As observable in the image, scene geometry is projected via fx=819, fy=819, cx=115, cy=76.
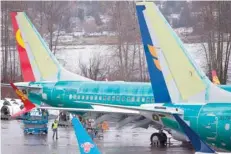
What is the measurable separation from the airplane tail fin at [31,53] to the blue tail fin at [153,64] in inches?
611

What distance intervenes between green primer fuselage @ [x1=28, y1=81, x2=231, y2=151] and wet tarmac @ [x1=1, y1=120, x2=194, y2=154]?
179cm

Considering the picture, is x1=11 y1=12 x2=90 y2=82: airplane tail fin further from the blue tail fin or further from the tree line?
the tree line

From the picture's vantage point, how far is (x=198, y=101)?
2528 cm

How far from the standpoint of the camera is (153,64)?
2564cm

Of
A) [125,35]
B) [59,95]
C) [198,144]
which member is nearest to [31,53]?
[59,95]

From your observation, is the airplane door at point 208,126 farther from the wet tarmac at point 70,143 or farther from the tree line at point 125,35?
the tree line at point 125,35

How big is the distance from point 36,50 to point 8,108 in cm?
823

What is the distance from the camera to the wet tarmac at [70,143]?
108 ft

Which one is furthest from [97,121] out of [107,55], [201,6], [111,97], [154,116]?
[107,55]

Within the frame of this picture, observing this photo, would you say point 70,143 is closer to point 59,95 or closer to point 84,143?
point 59,95

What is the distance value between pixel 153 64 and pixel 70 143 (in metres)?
11.0

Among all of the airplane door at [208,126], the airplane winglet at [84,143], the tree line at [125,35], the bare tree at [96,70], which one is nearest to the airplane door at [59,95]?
the airplane door at [208,126]

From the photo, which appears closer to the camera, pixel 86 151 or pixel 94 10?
pixel 86 151

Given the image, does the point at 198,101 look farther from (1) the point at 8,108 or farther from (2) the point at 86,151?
(1) the point at 8,108
